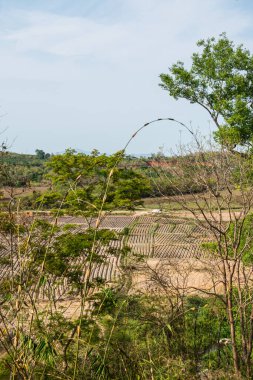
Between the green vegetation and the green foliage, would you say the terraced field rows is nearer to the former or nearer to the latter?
the green vegetation

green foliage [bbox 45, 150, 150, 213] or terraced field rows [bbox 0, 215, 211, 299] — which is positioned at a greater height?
green foliage [bbox 45, 150, 150, 213]

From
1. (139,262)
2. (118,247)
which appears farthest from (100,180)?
(139,262)

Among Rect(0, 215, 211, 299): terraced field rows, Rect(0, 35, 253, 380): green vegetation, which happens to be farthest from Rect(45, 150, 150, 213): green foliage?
Rect(0, 215, 211, 299): terraced field rows

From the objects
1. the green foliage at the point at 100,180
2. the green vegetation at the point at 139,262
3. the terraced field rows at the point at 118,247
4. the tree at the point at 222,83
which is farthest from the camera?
the tree at the point at 222,83

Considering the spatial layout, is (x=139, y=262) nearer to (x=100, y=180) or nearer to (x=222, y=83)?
(x=100, y=180)

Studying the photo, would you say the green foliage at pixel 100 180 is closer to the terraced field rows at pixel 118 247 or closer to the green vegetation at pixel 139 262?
the green vegetation at pixel 139 262

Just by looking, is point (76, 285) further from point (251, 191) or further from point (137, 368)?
point (137, 368)

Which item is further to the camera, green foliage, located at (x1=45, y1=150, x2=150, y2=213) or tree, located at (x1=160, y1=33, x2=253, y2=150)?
tree, located at (x1=160, y1=33, x2=253, y2=150)

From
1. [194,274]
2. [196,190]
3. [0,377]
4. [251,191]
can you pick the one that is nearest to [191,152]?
[196,190]

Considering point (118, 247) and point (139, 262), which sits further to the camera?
point (118, 247)

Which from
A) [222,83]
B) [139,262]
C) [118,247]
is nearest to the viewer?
[139,262]

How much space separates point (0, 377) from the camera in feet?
16.2

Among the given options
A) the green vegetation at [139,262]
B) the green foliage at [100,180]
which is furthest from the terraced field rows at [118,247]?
the green foliage at [100,180]

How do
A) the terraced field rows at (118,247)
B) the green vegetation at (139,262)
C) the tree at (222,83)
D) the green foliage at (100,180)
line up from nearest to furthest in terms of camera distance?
the green vegetation at (139,262), the terraced field rows at (118,247), the green foliage at (100,180), the tree at (222,83)
